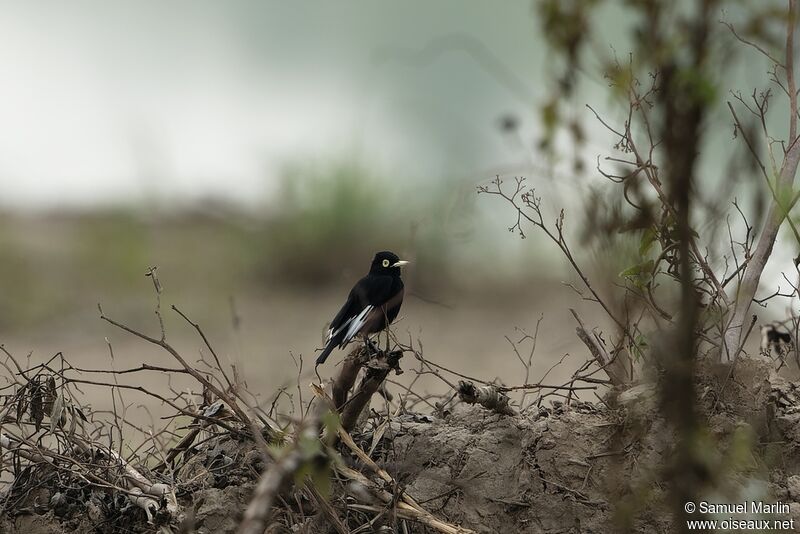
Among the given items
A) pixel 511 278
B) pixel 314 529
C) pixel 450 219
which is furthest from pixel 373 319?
pixel 511 278

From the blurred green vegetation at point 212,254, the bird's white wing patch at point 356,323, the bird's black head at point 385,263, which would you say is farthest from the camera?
the blurred green vegetation at point 212,254

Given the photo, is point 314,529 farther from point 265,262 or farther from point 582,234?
point 265,262

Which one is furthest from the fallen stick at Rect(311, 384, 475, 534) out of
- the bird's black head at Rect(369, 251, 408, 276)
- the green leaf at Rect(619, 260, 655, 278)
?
the green leaf at Rect(619, 260, 655, 278)

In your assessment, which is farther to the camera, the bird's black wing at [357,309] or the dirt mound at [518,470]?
the bird's black wing at [357,309]

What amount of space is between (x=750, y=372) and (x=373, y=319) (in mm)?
1360

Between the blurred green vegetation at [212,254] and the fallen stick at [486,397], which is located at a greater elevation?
the blurred green vegetation at [212,254]

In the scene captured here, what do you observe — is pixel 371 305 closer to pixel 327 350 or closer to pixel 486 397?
pixel 327 350

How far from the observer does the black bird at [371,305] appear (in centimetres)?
342

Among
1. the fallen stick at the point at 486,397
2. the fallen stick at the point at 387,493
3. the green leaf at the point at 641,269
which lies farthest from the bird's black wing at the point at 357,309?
the green leaf at the point at 641,269

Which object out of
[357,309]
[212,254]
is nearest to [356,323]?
[357,309]

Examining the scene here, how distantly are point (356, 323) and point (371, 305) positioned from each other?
158 millimetres

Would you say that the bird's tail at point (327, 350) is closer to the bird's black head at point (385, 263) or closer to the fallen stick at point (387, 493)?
the fallen stick at point (387, 493)

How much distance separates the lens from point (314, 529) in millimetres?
3064

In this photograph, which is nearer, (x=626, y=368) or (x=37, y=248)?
(x=626, y=368)
